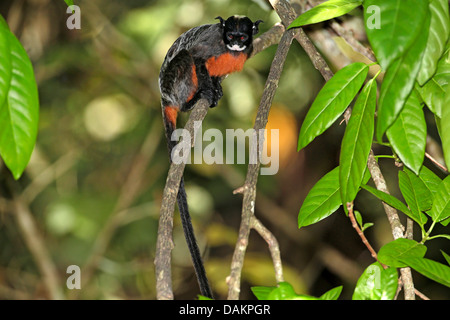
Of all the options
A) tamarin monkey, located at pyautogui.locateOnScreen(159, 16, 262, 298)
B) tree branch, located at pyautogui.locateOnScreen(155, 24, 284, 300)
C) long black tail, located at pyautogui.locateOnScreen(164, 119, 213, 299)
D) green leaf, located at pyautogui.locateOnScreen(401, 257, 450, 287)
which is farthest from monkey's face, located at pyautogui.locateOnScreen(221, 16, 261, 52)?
green leaf, located at pyautogui.locateOnScreen(401, 257, 450, 287)

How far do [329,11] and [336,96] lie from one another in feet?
0.50

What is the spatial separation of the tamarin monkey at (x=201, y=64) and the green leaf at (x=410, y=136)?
3.38ft

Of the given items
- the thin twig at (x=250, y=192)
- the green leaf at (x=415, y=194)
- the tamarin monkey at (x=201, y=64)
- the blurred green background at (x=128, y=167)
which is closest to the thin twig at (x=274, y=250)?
the thin twig at (x=250, y=192)

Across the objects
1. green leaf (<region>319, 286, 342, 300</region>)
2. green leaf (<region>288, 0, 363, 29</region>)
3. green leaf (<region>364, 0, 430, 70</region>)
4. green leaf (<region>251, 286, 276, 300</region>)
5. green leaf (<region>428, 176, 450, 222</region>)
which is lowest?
green leaf (<region>319, 286, 342, 300</region>)

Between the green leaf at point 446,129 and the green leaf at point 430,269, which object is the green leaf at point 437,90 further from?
the green leaf at point 430,269

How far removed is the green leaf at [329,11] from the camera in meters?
0.86

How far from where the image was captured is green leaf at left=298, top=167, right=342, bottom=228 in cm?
104

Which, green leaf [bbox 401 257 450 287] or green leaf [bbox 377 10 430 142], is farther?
green leaf [bbox 401 257 450 287]

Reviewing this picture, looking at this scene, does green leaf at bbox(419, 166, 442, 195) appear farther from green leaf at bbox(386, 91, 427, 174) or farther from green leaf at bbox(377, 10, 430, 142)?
green leaf at bbox(377, 10, 430, 142)

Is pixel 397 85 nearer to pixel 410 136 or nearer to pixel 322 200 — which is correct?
pixel 410 136

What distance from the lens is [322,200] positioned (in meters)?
1.05

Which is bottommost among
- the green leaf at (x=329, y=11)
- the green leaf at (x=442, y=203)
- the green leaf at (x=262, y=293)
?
the green leaf at (x=262, y=293)

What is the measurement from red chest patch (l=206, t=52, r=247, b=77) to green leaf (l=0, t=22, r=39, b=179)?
1213 millimetres
